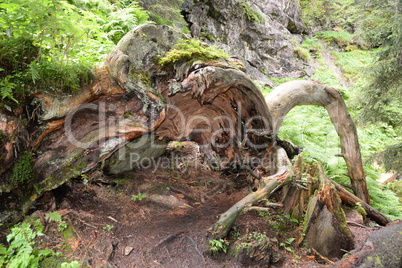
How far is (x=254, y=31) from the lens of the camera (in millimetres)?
14656

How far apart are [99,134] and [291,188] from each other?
136 inches

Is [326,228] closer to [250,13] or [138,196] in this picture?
[138,196]

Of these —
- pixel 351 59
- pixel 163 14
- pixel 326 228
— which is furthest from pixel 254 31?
pixel 326 228

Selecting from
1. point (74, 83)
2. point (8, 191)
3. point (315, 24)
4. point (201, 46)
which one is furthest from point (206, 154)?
point (315, 24)

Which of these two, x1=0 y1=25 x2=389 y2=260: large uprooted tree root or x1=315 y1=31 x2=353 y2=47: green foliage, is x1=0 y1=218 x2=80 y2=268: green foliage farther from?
x1=315 y1=31 x2=353 y2=47: green foliage

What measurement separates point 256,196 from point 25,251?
10.4 ft

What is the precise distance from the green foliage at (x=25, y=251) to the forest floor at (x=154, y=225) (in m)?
0.13

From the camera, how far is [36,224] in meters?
3.10

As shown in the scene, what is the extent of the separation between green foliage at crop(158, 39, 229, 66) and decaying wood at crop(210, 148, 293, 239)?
7.41ft

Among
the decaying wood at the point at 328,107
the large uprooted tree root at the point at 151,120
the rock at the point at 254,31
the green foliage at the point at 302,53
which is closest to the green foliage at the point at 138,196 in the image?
the large uprooted tree root at the point at 151,120

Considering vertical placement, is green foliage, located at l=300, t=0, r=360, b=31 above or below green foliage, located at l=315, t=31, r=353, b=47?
above

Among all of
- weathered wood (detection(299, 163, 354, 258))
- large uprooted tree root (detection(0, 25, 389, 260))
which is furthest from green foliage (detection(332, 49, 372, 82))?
weathered wood (detection(299, 163, 354, 258))

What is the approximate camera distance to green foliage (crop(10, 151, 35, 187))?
3029mm

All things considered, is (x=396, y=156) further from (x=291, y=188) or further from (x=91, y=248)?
(x=91, y=248)
